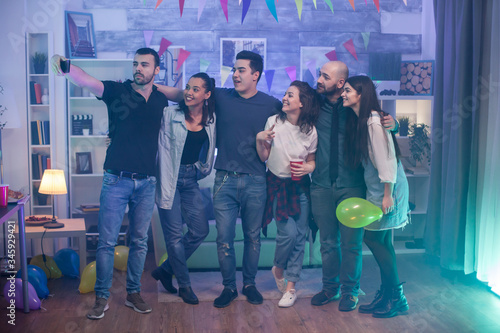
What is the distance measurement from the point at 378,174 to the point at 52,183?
8.62 feet

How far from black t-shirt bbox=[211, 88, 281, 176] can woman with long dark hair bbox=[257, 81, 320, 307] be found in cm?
6

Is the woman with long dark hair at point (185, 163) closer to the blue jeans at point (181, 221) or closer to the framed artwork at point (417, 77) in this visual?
the blue jeans at point (181, 221)

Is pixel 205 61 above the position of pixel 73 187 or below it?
above

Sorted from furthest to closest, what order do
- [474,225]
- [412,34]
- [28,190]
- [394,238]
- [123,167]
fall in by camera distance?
[412,34], [394,238], [28,190], [474,225], [123,167]

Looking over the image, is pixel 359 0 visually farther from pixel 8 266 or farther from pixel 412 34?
pixel 8 266

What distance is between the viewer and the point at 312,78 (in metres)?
5.16

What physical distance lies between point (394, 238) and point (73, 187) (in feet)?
10.3

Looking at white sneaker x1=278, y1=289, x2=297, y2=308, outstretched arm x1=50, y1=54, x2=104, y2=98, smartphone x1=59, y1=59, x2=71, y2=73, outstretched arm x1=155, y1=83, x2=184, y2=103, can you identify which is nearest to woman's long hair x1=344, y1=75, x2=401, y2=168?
white sneaker x1=278, y1=289, x2=297, y2=308

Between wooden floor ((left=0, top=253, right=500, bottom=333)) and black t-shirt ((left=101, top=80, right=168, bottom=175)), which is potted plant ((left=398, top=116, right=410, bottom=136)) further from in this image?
black t-shirt ((left=101, top=80, right=168, bottom=175))

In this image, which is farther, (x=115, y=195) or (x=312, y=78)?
(x=312, y=78)

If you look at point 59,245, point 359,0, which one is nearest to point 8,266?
point 59,245

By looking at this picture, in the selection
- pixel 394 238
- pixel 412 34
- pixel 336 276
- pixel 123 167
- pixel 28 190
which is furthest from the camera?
pixel 412 34

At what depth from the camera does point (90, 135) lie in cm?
488

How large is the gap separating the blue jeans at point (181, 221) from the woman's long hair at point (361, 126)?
0.97 meters
